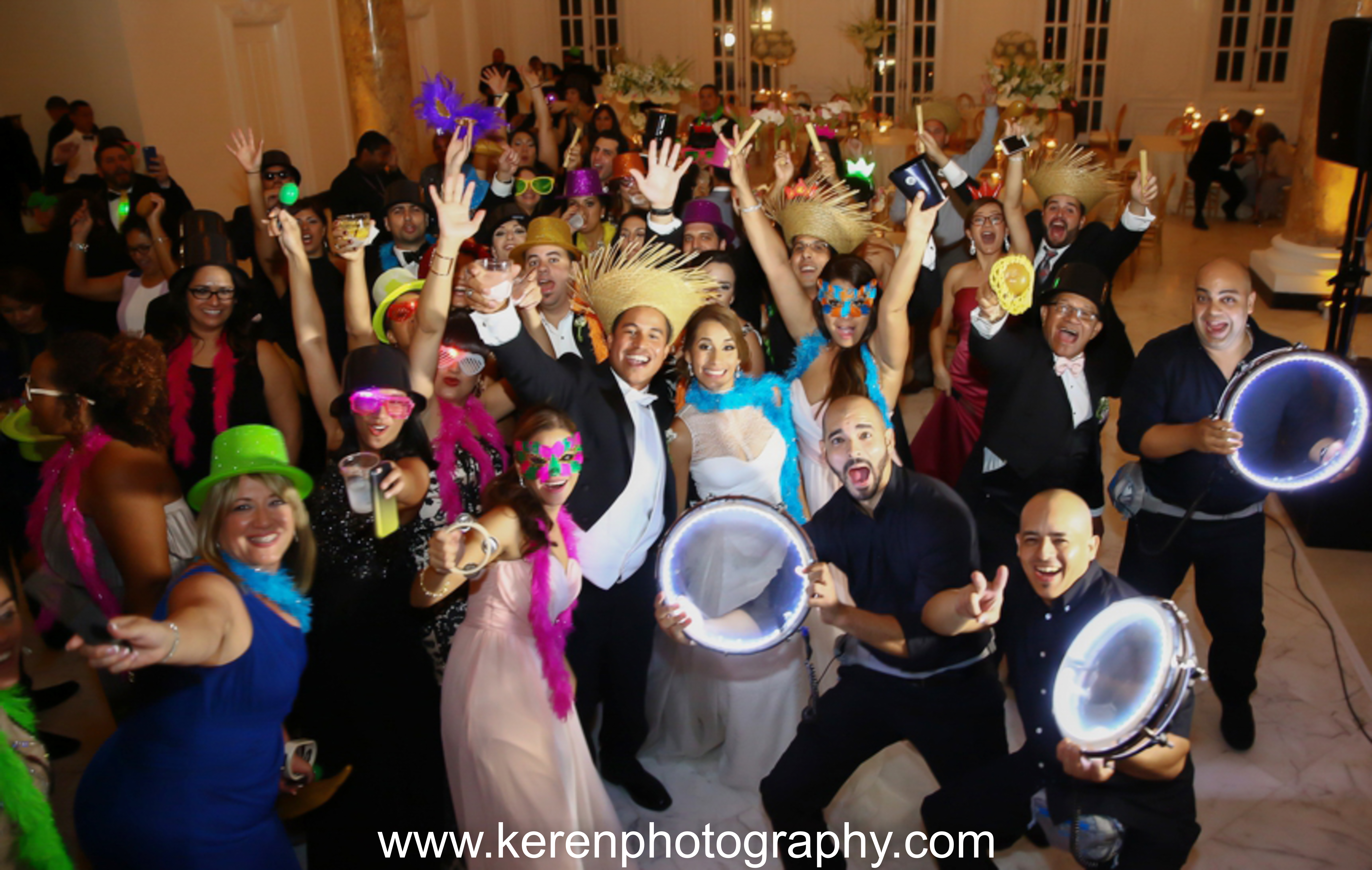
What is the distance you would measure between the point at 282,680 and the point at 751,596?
1.23 metres

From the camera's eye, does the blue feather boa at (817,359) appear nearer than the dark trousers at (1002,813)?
No

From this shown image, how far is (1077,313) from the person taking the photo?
10.2ft

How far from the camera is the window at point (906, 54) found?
14.5 meters

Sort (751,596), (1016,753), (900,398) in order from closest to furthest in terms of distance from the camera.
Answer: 1. (1016,753)
2. (751,596)
3. (900,398)

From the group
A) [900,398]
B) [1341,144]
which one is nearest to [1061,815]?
[1341,144]

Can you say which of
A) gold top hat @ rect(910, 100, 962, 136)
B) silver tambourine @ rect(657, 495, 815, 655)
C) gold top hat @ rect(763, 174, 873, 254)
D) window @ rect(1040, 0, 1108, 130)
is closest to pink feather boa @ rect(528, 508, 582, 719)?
silver tambourine @ rect(657, 495, 815, 655)

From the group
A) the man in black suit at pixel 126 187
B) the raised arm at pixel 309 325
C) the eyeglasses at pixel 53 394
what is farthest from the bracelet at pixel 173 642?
the man in black suit at pixel 126 187

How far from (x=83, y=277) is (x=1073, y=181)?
4596 mm

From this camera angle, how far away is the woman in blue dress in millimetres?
1923

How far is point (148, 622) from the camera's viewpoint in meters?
1.72

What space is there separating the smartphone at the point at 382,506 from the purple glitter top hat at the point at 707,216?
2.22 metres

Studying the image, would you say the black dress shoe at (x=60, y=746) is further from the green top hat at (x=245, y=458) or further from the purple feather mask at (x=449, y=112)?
the purple feather mask at (x=449, y=112)

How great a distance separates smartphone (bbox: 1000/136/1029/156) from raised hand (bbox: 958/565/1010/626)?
2.54 metres

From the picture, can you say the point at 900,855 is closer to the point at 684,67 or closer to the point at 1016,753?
the point at 1016,753
